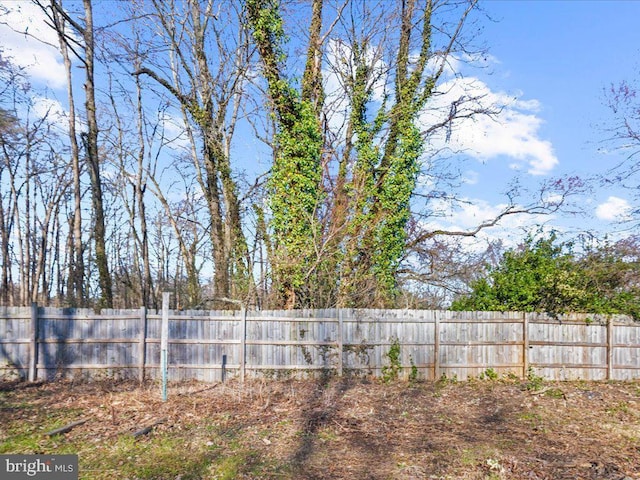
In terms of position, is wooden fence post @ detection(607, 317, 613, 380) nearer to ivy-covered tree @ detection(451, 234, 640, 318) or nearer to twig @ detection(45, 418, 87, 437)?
ivy-covered tree @ detection(451, 234, 640, 318)

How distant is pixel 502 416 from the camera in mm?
8109

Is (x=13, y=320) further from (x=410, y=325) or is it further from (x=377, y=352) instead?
(x=410, y=325)

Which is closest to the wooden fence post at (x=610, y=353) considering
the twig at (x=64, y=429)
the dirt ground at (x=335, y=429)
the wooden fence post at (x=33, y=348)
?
the dirt ground at (x=335, y=429)

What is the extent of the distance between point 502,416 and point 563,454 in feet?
6.62

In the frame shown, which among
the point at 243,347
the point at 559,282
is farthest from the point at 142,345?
the point at 559,282

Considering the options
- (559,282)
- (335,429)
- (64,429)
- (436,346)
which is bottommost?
(335,429)

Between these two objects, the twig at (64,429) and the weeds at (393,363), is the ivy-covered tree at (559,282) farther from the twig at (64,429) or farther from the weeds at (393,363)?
the twig at (64,429)

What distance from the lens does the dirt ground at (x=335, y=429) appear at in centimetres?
553

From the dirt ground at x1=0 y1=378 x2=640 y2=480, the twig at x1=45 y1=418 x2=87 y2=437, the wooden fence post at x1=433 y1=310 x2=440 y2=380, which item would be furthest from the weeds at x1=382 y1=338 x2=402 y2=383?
the twig at x1=45 y1=418 x2=87 y2=437

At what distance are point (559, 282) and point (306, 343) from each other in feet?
21.4

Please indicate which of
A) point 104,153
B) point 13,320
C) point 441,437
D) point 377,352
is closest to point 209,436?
point 441,437

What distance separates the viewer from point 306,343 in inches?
427

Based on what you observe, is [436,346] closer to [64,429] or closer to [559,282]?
[559,282]

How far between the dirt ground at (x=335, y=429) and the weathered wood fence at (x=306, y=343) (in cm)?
56
